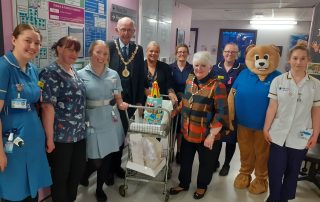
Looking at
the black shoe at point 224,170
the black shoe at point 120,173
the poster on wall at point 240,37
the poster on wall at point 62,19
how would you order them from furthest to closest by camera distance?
the poster on wall at point 240,37
the black shoe at point 224,170
the black shoe at point 120,173
the poster on wall at point 62,19

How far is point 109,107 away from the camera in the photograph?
6.80 ft

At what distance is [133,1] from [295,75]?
222 cm

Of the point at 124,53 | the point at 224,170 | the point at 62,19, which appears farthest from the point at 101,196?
the point at 62,19

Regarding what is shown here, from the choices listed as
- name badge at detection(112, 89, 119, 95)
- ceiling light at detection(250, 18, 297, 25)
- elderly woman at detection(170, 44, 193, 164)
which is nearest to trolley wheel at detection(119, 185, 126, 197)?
name badge at detection(112, 89, 119, 95)

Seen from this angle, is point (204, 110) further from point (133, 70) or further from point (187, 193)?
point (187, 193)

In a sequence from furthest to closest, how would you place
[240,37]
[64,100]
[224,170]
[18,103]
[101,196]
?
[240,37]
[224,170]
[101,196]
[64,100]
[18,103]

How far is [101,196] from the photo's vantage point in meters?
2.33

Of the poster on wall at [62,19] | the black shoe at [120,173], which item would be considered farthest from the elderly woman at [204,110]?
the poster on wall at [62,19]

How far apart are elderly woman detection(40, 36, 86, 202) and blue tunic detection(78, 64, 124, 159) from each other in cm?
9

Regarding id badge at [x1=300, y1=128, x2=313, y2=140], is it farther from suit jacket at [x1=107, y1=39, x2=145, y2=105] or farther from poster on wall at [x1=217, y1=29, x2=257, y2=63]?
poster on wall at [x1=217, y1=29, x2=257, y2=63]

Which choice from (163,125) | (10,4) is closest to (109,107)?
(163,125)

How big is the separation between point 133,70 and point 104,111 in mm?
602

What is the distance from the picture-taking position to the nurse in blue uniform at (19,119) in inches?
55.9

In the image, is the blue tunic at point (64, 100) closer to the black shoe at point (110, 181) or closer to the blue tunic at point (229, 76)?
the black shoe at point (110, 181)
